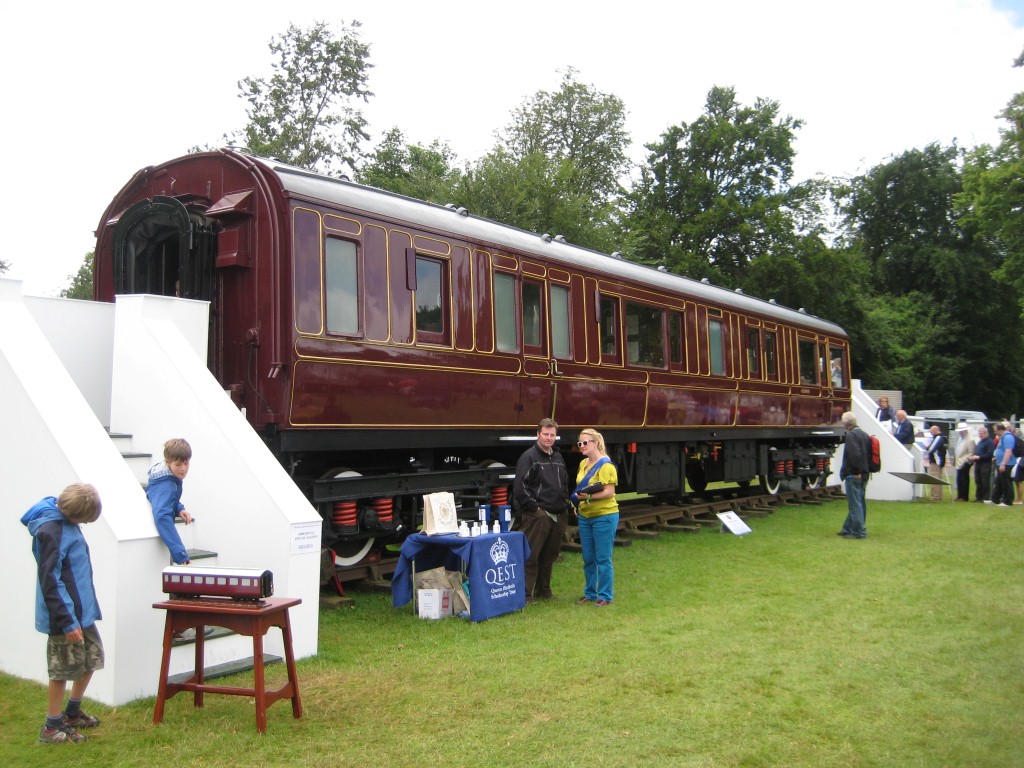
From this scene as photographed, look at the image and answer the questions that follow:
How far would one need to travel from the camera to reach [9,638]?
6234mm

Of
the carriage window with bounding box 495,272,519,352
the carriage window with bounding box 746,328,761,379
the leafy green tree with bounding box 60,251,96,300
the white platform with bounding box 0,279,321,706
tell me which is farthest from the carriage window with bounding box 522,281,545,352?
the leafy green tree with bounding box 60,251,96,300

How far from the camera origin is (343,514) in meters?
9.06

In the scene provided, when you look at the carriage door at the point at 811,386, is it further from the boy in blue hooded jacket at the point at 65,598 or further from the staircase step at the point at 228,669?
the boy in blue hooded jacket at the point at 65,598

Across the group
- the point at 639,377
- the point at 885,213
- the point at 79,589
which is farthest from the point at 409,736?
the point at 885,213

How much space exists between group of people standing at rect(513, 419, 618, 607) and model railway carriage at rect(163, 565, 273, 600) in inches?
163

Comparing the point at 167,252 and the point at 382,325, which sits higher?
the point at 167,252

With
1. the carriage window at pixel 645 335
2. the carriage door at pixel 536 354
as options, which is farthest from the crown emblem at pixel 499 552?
the carriage window at pixel 645 335

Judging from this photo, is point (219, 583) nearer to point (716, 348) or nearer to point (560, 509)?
point (560, 509)

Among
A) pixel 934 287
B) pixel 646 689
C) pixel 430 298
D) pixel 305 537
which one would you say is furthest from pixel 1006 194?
pixel 305 537

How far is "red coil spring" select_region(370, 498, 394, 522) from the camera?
31.1 feet

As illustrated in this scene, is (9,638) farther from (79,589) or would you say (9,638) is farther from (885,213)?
(885,213)

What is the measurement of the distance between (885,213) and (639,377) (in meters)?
41.5

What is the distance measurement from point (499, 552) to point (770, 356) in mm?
10950

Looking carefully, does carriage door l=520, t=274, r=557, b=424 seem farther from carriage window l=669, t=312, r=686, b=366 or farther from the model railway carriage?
the model railway carriage
